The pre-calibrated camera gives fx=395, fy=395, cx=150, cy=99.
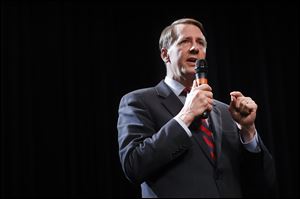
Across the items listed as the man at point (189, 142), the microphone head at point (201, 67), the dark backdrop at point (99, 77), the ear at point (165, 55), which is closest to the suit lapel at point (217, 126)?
the man at point (189, 142)

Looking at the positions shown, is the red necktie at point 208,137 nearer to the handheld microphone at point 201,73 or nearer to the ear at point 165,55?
the handheld microphone at point 201,73

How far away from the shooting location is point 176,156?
138 cm

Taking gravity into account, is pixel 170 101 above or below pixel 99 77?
below

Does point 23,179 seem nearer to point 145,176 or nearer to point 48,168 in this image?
point 48,168

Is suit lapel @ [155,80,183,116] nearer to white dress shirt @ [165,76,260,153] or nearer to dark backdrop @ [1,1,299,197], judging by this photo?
white dress shirt @ [165,76,260,153]

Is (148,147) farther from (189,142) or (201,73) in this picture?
(201,73)

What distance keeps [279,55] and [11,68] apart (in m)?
2.35

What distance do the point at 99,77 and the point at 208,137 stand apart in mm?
1916

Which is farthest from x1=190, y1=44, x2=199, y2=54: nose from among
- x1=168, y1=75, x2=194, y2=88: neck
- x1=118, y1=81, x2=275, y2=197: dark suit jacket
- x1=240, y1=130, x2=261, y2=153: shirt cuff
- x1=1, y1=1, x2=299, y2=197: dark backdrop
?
x1=1, y1=1, x2=299, y2=197: dark backdrop

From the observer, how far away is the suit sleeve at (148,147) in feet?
4.46

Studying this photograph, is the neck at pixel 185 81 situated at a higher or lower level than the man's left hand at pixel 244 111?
higher

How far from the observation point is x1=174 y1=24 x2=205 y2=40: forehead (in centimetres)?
185

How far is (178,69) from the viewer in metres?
1.78

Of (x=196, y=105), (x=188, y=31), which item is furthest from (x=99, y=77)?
(x=196, y=105)
